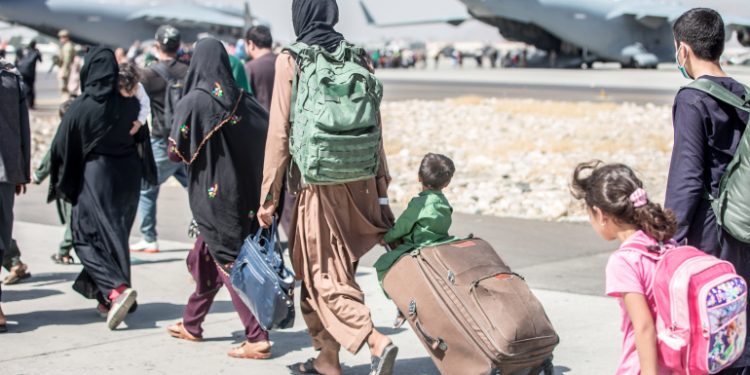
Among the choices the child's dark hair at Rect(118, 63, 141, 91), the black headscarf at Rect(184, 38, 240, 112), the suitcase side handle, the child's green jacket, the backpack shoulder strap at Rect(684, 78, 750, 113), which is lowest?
the suitcase side handle

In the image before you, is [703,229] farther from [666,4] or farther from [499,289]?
[666,4]

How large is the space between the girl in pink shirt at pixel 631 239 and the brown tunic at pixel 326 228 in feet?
5.43

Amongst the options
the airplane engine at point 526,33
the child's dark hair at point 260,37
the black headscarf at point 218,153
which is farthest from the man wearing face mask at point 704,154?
the airplane engine at point 526,33

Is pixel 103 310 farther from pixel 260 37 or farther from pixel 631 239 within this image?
pixel 631 239

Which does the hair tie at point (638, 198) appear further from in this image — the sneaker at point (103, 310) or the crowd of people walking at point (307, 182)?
the sneaker at point (103, 310)

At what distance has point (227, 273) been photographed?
18.6 ft

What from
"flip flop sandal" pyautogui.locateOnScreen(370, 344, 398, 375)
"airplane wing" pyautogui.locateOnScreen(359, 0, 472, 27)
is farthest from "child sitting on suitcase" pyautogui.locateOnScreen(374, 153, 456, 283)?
"airplane wing" pyautogui.locateOnScreen(359, 0, 472, 27)

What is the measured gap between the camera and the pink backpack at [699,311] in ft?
10.3

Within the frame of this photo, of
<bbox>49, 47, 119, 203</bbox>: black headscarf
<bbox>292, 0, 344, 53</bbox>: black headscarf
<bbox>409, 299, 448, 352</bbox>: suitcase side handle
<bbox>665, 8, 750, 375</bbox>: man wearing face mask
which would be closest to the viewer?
<bbox>665, 8, 750, 375</bbox>: man wearing face mask

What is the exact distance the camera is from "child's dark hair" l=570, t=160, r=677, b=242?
3.38 metres

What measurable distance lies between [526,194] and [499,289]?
7934mm

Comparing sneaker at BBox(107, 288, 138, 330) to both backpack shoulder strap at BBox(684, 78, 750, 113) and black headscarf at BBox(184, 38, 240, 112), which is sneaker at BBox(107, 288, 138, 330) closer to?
black headscarf at BBox(184, 38, 240, 112)

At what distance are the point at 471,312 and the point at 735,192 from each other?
1284 millimetres

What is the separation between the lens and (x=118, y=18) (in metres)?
60.1
